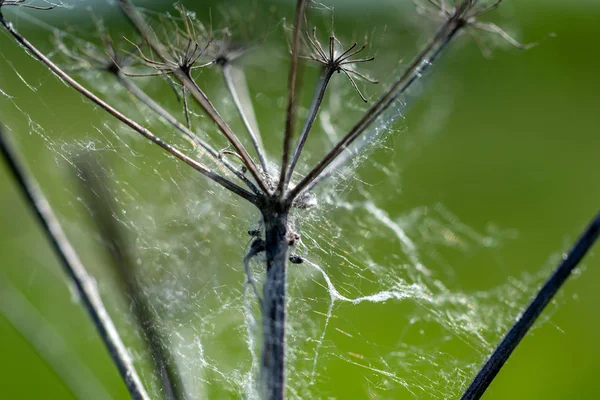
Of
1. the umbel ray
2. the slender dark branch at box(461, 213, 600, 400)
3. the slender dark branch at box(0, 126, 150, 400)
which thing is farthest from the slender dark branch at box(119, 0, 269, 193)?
the slender dark branch at box(461, 213, 600, 400)

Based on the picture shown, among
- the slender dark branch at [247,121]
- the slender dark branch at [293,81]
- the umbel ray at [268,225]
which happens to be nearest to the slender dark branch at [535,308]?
the umbel ray at [268,225]

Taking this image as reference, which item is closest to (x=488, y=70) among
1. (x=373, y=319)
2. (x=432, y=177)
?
(x=432, y=177)

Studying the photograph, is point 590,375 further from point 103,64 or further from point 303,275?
point 103,64

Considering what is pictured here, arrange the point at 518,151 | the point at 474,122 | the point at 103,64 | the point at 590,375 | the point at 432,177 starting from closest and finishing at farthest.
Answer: the point at 103,64, the point at 590,375, the point at 432,177, the point at 518,151, the point at 474,122

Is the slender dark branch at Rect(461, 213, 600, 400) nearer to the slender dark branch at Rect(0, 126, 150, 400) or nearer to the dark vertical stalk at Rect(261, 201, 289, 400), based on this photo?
the dark vertical stalk at Rect(261, 201, 289, 400)

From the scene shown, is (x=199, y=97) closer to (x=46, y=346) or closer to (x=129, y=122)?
(x=129, y=122)

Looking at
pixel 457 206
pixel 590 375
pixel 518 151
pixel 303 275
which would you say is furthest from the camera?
pixel 518 151

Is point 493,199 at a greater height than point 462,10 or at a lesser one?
greater
